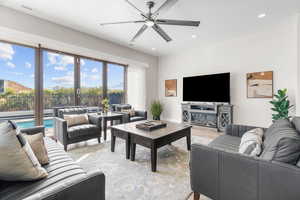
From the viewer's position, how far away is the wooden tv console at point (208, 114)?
4266mm

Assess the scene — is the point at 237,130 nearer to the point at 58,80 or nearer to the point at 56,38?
the point at 56,38

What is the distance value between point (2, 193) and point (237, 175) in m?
1.75

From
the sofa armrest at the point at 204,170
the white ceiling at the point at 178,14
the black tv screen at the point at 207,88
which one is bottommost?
the sofa armrest at the point at 204,170

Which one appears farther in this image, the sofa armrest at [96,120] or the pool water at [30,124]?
the pool water at [30,124]

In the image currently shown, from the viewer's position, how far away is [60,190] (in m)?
0.79

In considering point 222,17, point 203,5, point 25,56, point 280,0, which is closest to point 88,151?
point 25,56

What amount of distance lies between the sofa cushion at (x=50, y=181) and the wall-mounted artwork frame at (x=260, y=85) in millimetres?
4521

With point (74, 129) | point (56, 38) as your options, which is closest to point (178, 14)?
point (56, 38)

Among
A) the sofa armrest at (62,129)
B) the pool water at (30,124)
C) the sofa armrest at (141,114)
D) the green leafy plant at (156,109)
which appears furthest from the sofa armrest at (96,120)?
the green leafy plant at (156,109)

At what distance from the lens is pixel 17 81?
11.2ft

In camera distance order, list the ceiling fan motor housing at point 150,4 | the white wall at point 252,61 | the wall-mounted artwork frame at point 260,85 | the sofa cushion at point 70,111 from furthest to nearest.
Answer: the wall-mounted artwork frame at point 260,85
the white wall at point 252,61
the sofa cushion at point 70,111
the ceiling fan motor housing at point 150,4

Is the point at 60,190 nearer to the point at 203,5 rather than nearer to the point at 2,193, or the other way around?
the point at 2,193

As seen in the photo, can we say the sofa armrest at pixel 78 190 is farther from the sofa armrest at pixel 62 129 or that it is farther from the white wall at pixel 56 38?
the white wall at pixel 56 38

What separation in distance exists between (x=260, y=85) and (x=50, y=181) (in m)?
4.82
